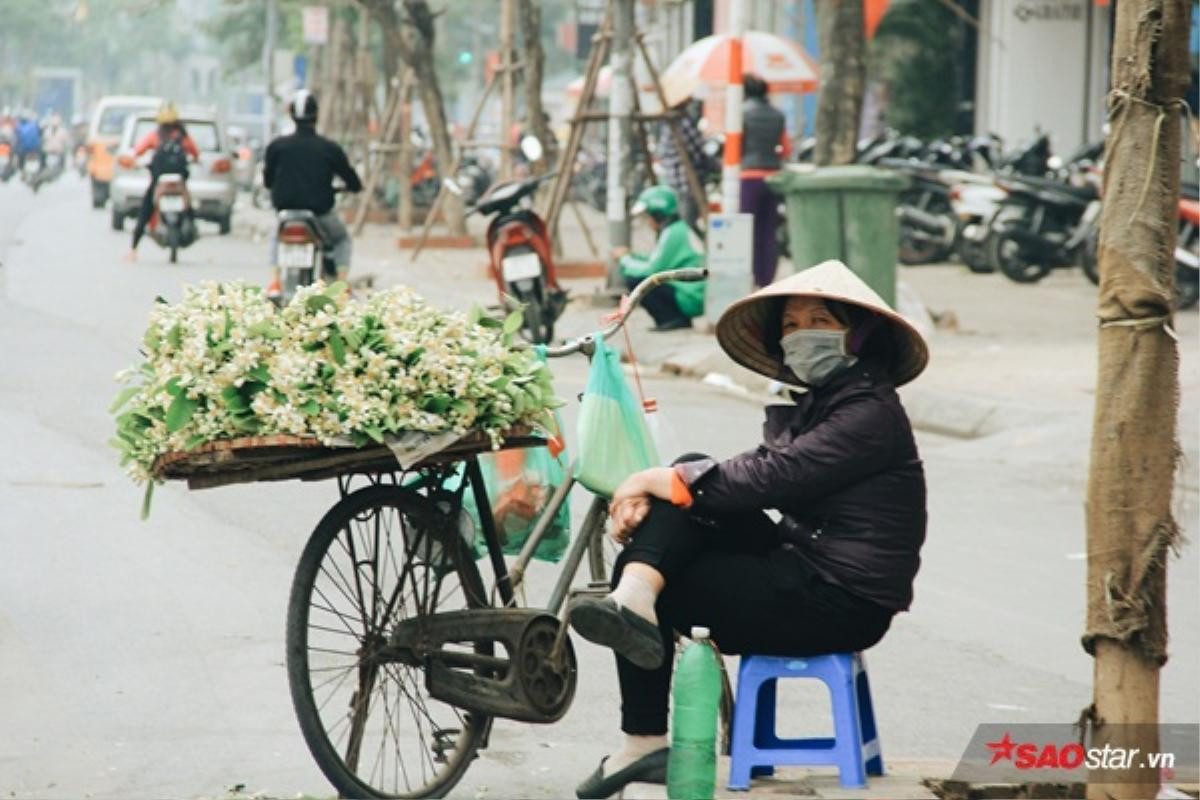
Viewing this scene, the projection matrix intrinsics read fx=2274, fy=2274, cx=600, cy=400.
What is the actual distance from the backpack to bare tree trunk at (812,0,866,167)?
9.36 meters

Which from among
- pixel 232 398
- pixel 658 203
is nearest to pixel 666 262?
pixel 658 203

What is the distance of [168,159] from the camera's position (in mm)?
24391

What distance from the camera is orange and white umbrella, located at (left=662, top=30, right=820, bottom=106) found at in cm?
2248

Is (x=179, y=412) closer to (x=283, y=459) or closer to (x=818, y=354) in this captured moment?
(x=283, y=459)

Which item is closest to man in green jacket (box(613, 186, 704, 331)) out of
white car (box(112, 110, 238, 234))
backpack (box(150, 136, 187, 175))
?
backpack (box(150, 136, 187, 175))

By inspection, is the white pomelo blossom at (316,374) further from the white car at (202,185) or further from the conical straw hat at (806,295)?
the white car at (202,185)

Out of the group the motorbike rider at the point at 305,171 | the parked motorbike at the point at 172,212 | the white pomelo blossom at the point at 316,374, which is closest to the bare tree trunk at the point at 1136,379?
the white pomelo blossom at the point at 316,374

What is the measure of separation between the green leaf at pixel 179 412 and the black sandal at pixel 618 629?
36.9 inches

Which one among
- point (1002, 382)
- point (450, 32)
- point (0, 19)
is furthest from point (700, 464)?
point (0, 19)

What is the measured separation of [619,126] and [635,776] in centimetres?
1415

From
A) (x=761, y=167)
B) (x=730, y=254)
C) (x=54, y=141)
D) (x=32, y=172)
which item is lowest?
(x=32, y=172)

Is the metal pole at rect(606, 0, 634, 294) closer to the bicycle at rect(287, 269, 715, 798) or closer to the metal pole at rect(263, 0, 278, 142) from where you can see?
the bicycle at rect(287, 269, 715, 798)

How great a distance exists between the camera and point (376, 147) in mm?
27484

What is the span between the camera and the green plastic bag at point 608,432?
17.7ft
